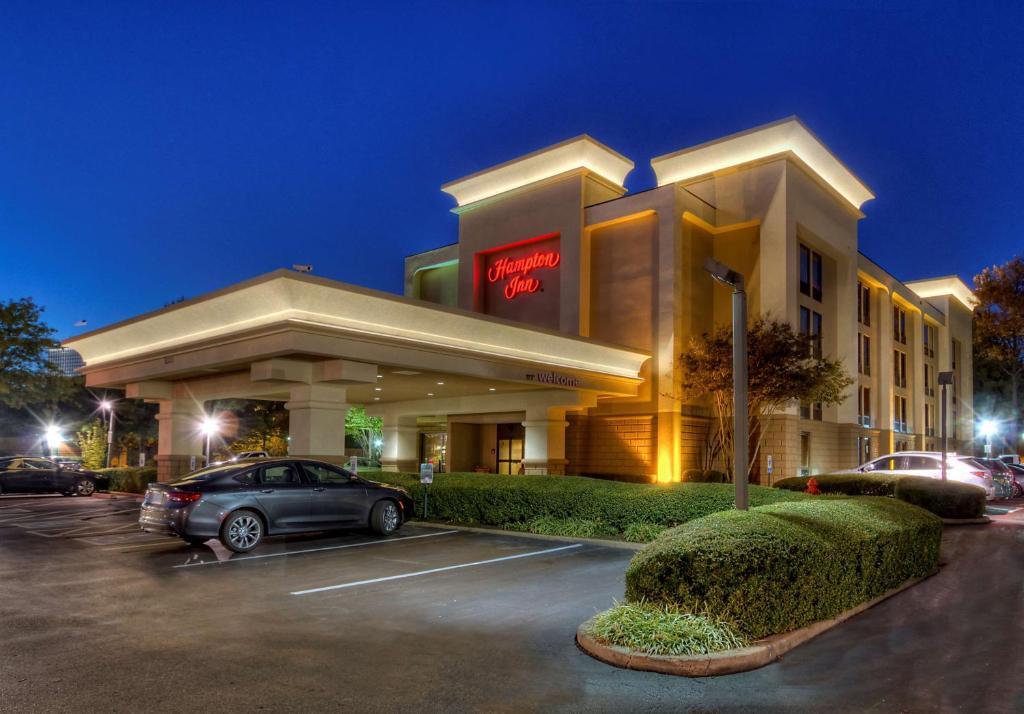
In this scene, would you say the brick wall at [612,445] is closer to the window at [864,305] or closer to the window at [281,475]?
the window at [864,305]

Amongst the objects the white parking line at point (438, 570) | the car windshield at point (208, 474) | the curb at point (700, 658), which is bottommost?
the white parking line at point (438, 570)

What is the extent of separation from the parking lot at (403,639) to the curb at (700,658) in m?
0.13

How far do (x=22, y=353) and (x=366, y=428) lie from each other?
2569 centimetres

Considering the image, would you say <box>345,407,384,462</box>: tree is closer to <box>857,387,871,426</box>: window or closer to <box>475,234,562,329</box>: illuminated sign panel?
<box>475,234,562,329</box>: illuminated sign panel

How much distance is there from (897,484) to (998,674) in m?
14.8

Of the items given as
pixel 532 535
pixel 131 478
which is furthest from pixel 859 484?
pixel 131 478

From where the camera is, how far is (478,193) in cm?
3697

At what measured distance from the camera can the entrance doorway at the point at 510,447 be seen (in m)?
36.2

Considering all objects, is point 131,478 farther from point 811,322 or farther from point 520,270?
point 811,322

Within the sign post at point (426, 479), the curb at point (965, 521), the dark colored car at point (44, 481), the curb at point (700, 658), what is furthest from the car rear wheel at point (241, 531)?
the dark colored car at point (44, 481)

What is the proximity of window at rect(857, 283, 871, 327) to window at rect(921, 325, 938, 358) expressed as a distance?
11.8 metres

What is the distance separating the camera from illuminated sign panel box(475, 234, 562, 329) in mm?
34250

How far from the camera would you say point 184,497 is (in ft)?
42.4

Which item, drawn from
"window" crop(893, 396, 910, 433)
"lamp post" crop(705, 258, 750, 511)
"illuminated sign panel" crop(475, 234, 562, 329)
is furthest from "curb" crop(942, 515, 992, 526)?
"window" crop(893, 396, 910, 433)
